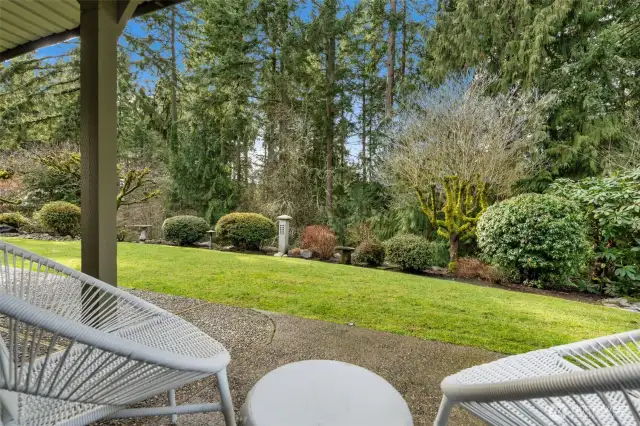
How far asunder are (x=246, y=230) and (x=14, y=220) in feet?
16.8

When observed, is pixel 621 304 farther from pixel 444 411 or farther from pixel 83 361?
pixel 83 361

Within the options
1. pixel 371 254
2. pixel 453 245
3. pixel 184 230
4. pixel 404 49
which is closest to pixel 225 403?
pixel 371 254

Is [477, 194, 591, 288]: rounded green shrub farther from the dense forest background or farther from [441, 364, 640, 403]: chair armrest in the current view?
[441, 364, 640, 403]: chair armrest

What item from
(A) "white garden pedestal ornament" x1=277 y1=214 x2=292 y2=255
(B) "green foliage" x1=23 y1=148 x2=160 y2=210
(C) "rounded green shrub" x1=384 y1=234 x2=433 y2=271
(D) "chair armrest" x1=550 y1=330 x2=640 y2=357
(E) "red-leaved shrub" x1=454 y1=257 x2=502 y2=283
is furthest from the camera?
(B) "green foliage" x1=23 y1=148 x2=160 y2=210

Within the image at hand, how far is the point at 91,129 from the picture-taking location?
1713mm

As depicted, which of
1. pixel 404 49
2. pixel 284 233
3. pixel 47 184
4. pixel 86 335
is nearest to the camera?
pixel 86 335

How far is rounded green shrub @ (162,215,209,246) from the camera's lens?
286 inches

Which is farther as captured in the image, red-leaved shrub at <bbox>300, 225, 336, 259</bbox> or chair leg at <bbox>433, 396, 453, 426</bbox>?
red-leaved shrub at <bbox>300, 225, 336, 259</bbox>

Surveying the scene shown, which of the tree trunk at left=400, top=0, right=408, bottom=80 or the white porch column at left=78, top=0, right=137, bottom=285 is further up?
the tree trunk at left=400, top=0, right=408, bottom=80

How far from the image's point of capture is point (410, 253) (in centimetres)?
531

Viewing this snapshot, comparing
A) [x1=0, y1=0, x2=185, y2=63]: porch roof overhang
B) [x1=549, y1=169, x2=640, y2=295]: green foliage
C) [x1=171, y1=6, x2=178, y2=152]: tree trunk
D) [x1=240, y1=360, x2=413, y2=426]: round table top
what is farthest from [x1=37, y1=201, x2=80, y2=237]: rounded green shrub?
[x1=549, y1=169, x2=640, y2=295]: green foliage

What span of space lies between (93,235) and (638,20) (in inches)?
354

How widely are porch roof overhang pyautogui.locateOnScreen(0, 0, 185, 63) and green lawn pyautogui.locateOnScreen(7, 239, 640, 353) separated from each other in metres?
2.32

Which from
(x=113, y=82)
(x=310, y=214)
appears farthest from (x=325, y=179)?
(x=113, y=82)
